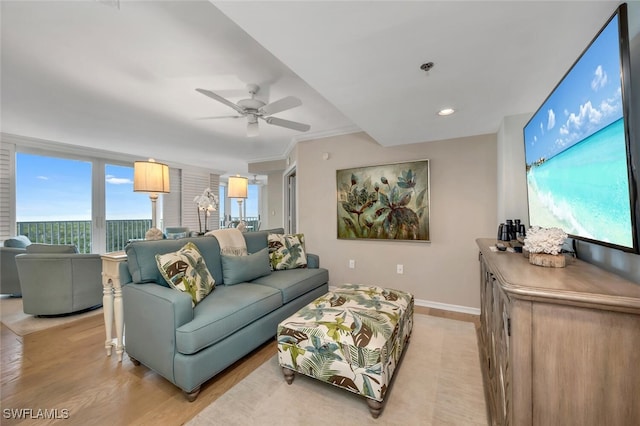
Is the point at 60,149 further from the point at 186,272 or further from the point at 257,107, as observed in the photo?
the point at 186,272

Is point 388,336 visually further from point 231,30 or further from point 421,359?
point 231,30

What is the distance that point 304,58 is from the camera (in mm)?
1465

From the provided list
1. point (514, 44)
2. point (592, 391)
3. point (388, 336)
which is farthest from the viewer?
point (388, 336)

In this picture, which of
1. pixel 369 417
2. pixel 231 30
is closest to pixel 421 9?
pixel 231 30

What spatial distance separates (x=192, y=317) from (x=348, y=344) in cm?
105

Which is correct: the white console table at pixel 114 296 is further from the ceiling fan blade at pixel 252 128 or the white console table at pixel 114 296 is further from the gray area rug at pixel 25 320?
the ceiling fan blade at pixel 252 128

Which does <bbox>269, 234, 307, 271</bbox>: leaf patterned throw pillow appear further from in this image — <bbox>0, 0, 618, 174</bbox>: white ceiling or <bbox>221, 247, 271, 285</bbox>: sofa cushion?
<bbox>0, 0, 618, 174</bbox>: white ceiling

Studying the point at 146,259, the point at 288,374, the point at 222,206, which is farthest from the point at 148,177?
the point at 222,206

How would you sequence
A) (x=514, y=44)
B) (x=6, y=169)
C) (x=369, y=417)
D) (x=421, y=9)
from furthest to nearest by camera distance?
(x=6, y=169) → (x=369, y=417) → (x=514, y=44) → (x=421, y=9)

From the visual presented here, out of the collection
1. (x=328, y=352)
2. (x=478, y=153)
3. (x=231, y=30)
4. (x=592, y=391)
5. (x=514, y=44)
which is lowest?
(x=328, y=352)

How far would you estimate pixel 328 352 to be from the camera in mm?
1647

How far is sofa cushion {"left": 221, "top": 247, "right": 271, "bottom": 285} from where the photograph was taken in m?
2.52

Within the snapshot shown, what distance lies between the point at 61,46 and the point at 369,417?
10.8 ft

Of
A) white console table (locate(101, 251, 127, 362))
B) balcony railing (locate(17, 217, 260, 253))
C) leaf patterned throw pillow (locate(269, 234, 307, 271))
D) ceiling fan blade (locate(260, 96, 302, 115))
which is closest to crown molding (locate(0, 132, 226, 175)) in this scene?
balcony railing (locate(17, 217, 260, 253))
